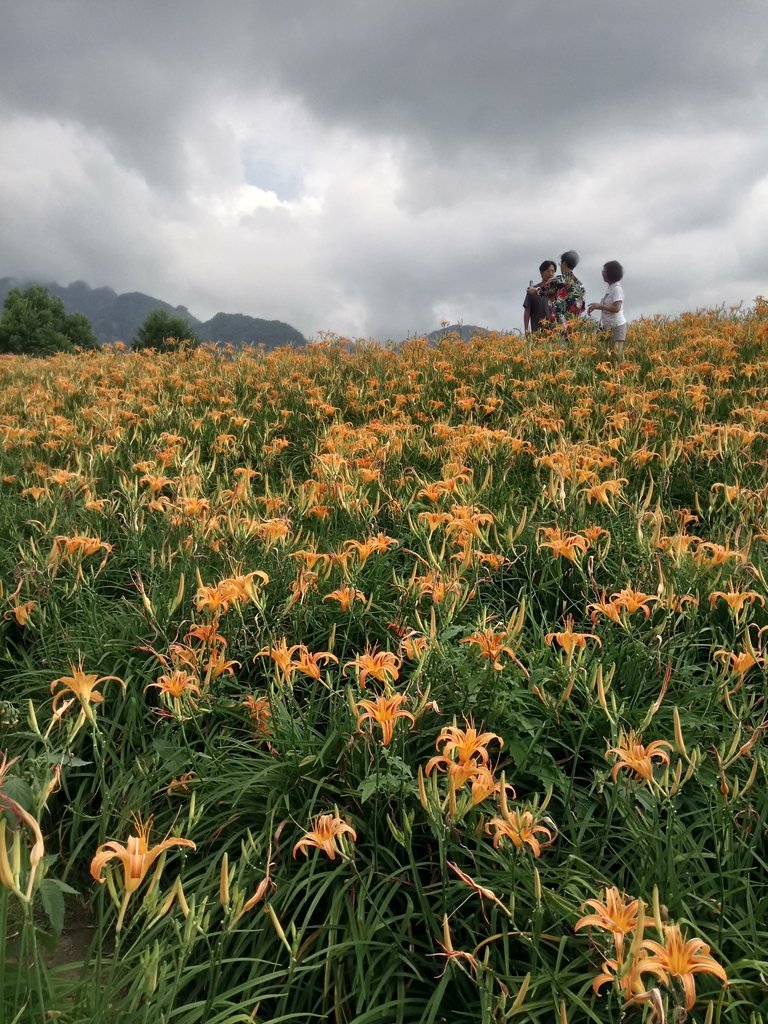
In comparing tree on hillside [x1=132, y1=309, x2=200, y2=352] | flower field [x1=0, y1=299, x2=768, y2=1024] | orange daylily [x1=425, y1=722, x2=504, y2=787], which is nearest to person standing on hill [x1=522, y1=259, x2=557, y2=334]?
flower field [x1=0, y1=299, x2=768, y2=1024]

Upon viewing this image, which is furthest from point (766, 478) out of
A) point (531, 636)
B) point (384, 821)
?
point (384, 821)

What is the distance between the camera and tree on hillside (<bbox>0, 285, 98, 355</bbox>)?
30.7 metres

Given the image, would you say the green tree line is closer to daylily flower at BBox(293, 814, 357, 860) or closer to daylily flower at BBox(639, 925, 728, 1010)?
daylily flower at BBox(293, 814, 357, 860)

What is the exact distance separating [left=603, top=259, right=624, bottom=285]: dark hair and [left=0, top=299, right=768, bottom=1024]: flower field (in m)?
3.79

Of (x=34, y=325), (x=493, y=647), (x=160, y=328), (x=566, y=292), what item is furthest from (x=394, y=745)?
(x=34, y=325)

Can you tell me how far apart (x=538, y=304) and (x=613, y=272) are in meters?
1.75

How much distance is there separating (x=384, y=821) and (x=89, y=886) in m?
0.86

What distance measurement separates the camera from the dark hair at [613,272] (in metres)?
6.89

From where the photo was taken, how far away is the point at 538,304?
8.66 m

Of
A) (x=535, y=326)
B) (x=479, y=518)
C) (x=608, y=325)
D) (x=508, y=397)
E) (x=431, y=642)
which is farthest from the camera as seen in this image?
(x=535, y=326)

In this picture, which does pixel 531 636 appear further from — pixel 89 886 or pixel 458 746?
pixel 89 886

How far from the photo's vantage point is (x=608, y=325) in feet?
22.6

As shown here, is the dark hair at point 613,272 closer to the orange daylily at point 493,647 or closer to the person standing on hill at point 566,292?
the person standing on hill at point 566,292

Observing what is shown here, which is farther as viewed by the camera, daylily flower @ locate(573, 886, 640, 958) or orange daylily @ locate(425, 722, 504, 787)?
orange daylily @ locate(425, 722, 504, 787)
